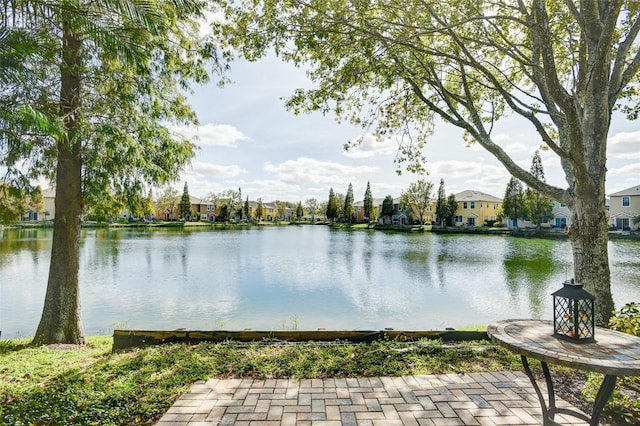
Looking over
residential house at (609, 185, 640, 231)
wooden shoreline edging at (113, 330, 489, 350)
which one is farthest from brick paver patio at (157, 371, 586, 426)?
residential house at (609, 185, 640, 231)

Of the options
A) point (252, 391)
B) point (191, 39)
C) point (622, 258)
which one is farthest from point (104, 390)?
point (622, 258)

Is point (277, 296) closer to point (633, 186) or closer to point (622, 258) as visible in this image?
point (622, 258)

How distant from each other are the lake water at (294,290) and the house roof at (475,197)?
30.7 m

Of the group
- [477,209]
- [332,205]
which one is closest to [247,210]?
[332,205]

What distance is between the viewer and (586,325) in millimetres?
2203

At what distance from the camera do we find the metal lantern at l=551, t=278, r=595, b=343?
2188 mm

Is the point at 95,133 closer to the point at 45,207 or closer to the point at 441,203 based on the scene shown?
the point at 45,207

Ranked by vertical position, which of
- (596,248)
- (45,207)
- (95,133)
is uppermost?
(95,133)

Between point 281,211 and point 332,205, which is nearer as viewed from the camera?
point 332,205

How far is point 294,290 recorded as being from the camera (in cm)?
1122

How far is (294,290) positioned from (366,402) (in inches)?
337

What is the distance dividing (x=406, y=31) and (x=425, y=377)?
4094 mm

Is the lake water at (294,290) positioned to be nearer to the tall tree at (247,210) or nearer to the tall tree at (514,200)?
the tall tree at (514,200)

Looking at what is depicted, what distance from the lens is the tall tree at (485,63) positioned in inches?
152
